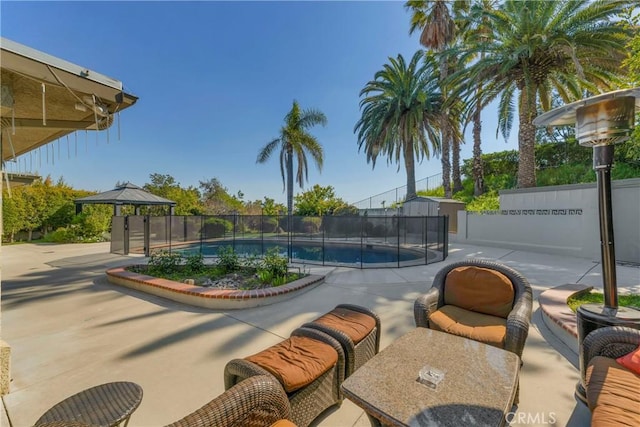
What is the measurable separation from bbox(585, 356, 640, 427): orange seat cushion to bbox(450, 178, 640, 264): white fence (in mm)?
8016

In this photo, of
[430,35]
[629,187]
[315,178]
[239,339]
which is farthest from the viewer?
[315,178]

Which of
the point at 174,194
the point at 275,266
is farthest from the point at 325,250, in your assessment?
the point at 174,194

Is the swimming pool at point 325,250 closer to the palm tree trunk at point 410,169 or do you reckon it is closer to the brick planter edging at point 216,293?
the brick planter edging at point 216,293

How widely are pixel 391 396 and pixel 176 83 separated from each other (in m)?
14.5

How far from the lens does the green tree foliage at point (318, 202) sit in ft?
59.9

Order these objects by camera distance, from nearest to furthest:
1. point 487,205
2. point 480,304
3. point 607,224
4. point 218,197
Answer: point 607,224
point 480,304
point 487,205
point 218,197

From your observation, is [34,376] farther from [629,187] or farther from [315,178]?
[315,178]

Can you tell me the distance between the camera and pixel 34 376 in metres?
2.52

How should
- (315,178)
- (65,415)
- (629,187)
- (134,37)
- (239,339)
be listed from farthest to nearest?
(315,178) → (134,37) → (629,187) → (239,339) → (65,415)

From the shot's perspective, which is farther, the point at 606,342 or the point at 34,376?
the point at 34,376

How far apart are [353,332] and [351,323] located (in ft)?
0.47

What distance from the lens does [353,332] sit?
2287mm

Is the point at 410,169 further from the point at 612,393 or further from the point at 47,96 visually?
the point at 47,96

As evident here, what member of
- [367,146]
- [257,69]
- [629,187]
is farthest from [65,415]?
[367,146]
